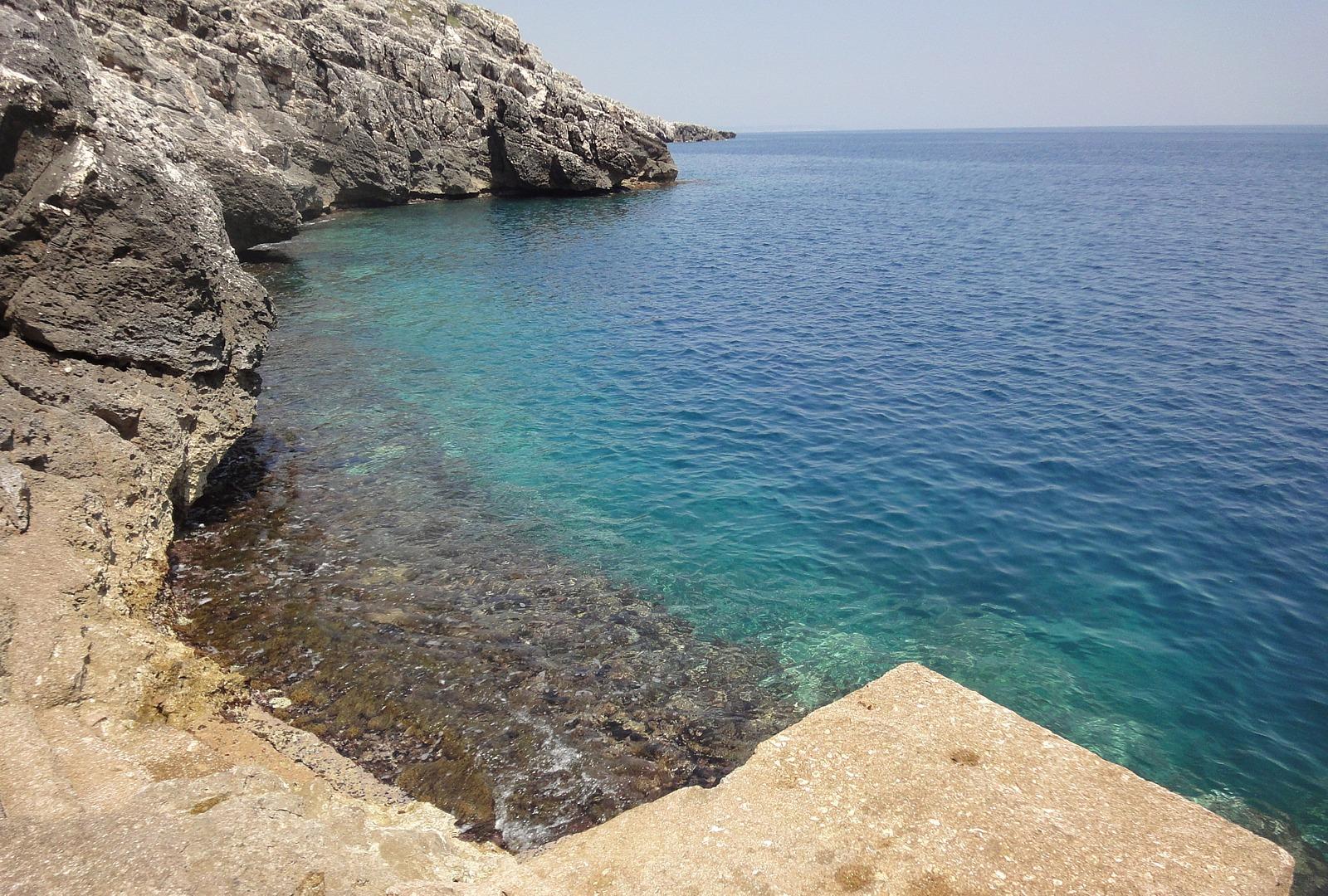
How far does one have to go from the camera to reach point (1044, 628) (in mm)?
14539

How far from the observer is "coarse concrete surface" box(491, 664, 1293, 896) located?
7.10 metres

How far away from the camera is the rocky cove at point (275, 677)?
7.06 metres

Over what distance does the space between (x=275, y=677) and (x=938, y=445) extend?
1779 cm

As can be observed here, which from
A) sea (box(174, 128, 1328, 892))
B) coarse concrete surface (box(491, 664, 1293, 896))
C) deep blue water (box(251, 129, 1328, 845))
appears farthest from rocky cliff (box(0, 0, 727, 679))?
coarse concrete surface (box(491, 664, 1293, 896))

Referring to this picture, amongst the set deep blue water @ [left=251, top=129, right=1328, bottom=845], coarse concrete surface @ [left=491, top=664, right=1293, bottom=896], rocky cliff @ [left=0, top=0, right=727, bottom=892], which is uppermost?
rocky cliff @ [left=0, top=0, right=727, bottom=892]

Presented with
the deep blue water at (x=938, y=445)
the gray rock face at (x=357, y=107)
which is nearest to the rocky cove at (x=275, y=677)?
the deep blue water at (x=938, y=445)

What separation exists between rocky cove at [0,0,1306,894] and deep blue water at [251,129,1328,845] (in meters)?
Result: 2.96

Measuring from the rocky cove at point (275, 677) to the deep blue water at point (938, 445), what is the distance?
2960 millimetres

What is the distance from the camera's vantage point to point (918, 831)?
761 centimetres

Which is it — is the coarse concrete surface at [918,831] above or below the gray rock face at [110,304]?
below

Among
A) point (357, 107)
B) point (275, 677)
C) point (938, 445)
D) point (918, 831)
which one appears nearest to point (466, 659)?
point (275, 677)

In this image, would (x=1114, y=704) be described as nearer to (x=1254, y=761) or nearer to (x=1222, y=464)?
(x=1254, y=761)

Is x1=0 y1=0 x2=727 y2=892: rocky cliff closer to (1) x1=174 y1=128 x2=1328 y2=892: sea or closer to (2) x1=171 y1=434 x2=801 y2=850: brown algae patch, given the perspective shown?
(2) x1=171 y1=434 x2=801 y2=850: brown algae patch

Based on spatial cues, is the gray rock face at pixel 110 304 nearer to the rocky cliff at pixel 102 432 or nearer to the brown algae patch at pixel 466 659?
the rocky cliff at pixel 102 432
